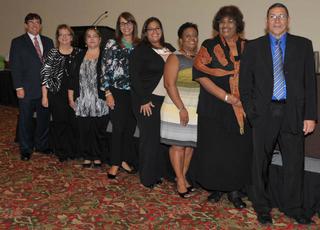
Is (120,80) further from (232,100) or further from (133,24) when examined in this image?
(232,100)

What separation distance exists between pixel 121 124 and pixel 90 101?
17.9 inches

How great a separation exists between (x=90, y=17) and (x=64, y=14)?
2.82ft

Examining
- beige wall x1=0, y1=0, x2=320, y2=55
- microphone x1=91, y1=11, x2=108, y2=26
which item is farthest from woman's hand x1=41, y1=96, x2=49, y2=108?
microphone x1=91, y1=11, x2=108, y2=26

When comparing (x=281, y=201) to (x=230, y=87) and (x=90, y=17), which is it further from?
(x=90, y=17)

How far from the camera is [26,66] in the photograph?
15.0 feet

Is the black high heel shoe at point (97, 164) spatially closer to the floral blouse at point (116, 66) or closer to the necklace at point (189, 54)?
the floral blouse at point (116, 66)

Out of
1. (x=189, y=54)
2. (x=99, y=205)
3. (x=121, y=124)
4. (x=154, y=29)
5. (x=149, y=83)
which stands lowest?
(x=99, y=205)

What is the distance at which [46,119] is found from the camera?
15.7ft

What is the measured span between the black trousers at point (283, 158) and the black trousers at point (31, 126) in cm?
275

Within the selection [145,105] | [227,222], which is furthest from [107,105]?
[227,222]

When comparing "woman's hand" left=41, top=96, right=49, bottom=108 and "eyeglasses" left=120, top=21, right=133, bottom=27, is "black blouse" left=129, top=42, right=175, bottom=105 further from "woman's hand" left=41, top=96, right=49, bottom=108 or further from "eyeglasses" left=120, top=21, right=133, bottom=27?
"woman's hand" left=41, top=96, right=49, bottom=108

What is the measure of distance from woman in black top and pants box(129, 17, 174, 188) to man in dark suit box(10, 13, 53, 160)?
1.55m

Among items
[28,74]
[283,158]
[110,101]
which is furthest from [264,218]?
[28,74]

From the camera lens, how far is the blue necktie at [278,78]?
2.81 metres
